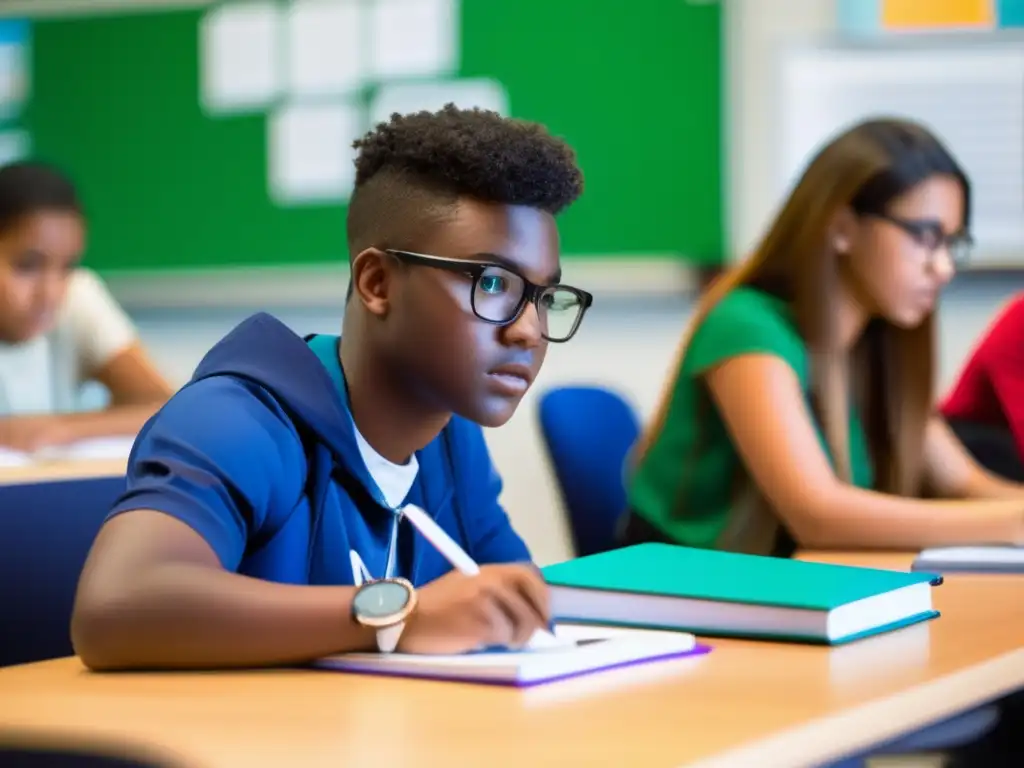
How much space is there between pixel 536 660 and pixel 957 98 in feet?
9.82

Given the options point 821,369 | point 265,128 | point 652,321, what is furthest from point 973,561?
point 265,128

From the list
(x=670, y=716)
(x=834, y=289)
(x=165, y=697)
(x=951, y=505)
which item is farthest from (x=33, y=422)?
(x=670, y=716)

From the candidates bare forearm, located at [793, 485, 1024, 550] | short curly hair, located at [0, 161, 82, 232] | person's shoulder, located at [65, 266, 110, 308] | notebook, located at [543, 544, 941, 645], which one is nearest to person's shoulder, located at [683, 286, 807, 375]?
bare forearm, located at [793, 485, 1024, 550]

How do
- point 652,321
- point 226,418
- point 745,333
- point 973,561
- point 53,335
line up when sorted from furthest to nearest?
1. point 652,321
2. point 53,335
3. point 745,333
4. point 973,561
5. point 226,418

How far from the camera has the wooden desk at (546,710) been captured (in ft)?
2.97

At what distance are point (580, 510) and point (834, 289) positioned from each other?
0.70m

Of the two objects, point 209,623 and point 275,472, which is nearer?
point 209,623

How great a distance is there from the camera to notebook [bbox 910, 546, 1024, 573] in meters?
1.75

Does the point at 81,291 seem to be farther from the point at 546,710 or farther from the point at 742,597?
the point at 546,710

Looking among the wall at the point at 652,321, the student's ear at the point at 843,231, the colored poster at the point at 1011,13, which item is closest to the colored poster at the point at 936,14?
the colored poster at the point at 1011,13

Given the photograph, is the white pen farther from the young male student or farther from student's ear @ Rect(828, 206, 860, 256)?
student's ear @ Rect(828, 206, 860, 256)

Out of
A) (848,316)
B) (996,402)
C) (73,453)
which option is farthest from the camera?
(996,402)

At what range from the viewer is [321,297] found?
4.47 metres

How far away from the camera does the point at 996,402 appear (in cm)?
284
